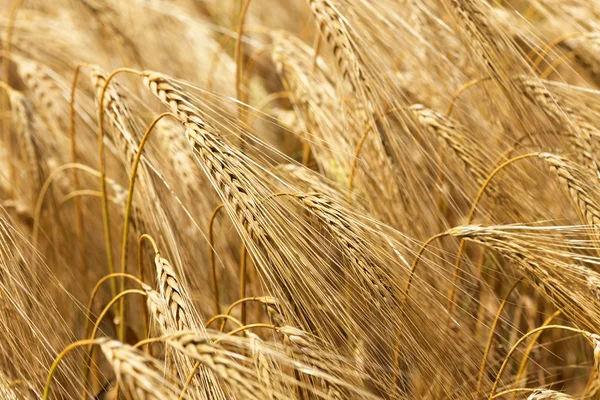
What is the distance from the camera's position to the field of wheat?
2.70 feet

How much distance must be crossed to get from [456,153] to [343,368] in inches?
18.0

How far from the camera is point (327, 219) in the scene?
2.80 ft

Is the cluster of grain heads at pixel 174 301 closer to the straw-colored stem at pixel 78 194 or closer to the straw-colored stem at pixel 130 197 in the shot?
the straw-colored stem at pixel 130 197

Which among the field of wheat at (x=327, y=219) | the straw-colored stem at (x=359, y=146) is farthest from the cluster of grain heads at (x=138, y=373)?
the straw-colored stem at (x=359, y=146)

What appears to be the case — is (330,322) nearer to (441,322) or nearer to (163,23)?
(441,322)

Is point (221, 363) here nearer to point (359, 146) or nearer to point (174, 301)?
point (174, 301)

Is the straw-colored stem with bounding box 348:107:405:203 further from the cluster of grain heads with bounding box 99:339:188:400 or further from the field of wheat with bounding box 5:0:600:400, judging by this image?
the cluster of grain heads with bounding box 99:339:188:400

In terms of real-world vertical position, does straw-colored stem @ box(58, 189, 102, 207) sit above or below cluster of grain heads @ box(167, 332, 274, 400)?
below

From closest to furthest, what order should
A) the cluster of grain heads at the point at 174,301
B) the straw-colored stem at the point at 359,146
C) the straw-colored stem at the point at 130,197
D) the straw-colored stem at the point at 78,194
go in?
1. the cluster of grain heads at the point at 174,301
2. the straw-colored stem at the point at 130,197
3. the straw-colored stem at the point at 359,146
4. the straw-colored stem at the point at 78,194

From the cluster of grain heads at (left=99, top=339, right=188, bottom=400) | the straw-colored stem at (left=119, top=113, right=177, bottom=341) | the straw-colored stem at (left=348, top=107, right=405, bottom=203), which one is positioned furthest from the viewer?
the straw-colored stem at (left=348, top=107, right=405, bottom=203)

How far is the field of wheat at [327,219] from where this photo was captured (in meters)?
0.82

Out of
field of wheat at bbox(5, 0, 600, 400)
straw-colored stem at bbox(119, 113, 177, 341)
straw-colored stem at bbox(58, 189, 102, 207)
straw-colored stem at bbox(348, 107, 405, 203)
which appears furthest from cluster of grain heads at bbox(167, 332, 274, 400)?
straw-colored stem at bbox(58, 189, 102, 207)

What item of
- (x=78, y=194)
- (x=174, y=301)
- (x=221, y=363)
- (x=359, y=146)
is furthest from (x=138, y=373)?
(x=78, y=194)

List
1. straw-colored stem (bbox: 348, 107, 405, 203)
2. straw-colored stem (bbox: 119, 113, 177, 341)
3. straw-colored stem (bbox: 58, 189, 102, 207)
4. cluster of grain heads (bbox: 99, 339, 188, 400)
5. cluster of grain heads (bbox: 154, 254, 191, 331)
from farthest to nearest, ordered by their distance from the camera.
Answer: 1. straw-colored stem (bbox: 58, 189, 102, 207)
2. straw-colored stem (bbox: 348, 107, 405, 203)
3. straw-colored stem (bbox: 119, 113, 177, 341)
4. cluster of grain heads (bbox: 154, 254, 191, 331)
5. cluster of grain heads (bbox: 99, 339, 188, 400)
